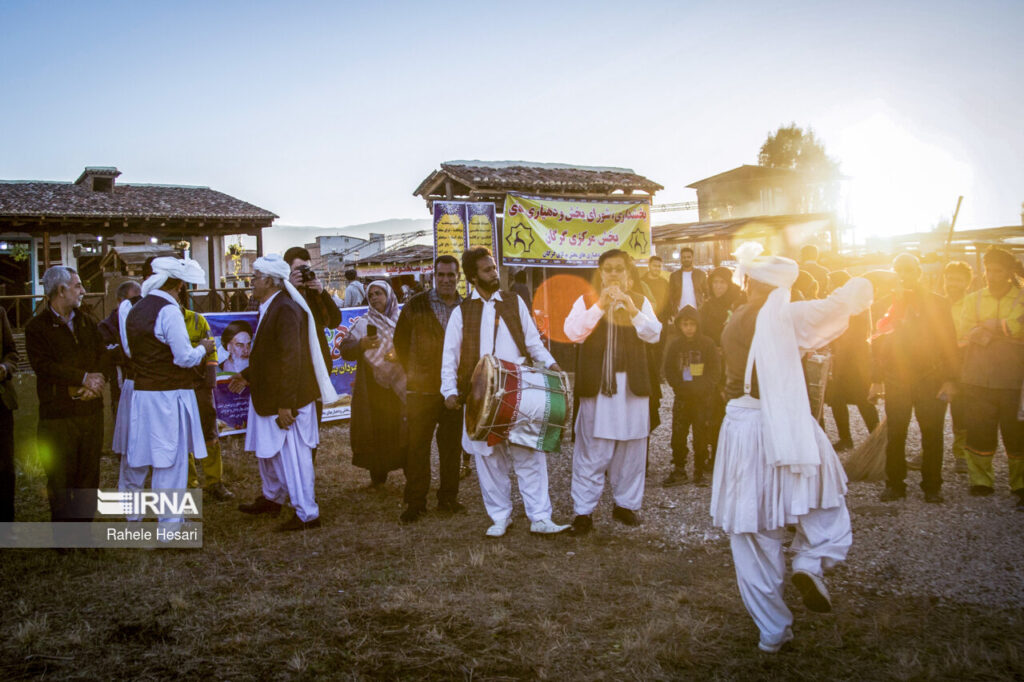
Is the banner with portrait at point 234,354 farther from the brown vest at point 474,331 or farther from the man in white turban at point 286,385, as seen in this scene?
the brown vest at point 474,331

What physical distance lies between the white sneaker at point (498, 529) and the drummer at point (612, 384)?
1.65 ft

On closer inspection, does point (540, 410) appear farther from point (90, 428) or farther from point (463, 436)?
point (90, 428)

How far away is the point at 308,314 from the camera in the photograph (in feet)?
17.9

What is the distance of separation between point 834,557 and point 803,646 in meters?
0.47

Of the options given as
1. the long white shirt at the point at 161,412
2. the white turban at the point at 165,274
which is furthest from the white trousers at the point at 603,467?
the white turban at the point at 165,274

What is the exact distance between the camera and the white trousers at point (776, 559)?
10.6 ft

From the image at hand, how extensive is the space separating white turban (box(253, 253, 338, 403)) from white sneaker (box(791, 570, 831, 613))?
349cm

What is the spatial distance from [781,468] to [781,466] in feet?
0.12

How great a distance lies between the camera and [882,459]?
6023 millimetres

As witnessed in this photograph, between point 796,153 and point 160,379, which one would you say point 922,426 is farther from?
point 796,153

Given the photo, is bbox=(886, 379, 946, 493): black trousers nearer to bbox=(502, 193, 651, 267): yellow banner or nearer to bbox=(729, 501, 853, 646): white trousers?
bbox=(729, 501, 853, 646): white trousers

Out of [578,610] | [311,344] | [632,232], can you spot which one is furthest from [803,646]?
[632,232]

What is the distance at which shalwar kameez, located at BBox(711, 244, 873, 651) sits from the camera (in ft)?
10.5

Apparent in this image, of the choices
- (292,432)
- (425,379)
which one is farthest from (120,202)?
(425,379)
